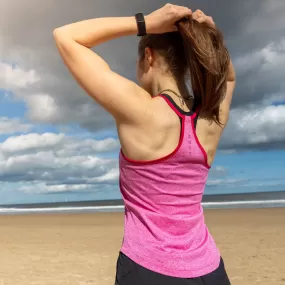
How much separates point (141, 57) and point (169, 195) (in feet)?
1.74

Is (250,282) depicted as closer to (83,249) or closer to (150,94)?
(83,249)

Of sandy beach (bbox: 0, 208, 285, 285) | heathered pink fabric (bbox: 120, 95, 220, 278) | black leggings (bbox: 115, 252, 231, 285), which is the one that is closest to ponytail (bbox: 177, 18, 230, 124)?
heathered pink fabric (bbox: 120, 95, 220, 278)

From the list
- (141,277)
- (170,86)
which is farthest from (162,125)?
(141,277)

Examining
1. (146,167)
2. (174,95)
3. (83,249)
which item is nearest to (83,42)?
(174,95)

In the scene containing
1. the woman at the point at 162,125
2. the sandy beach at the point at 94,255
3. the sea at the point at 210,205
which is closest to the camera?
the woman at the point at 162,125

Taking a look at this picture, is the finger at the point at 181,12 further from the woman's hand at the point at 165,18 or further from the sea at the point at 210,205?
the sea at the point at 210,205

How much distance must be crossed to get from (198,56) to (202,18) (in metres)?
0.19

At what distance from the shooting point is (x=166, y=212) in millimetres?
1710

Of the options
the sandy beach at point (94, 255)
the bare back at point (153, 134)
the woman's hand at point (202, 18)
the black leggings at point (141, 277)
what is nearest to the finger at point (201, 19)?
the woman's hand at point (202, 18)

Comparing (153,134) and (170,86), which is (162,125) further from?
(170,86)

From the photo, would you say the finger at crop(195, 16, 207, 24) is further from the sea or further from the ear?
the sea

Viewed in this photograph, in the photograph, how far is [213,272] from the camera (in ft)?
5.82

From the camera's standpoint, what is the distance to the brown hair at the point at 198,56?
1679 mm

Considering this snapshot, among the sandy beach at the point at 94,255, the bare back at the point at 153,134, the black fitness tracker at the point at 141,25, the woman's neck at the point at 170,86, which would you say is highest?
the black fitness tracker at the point at 141,25
